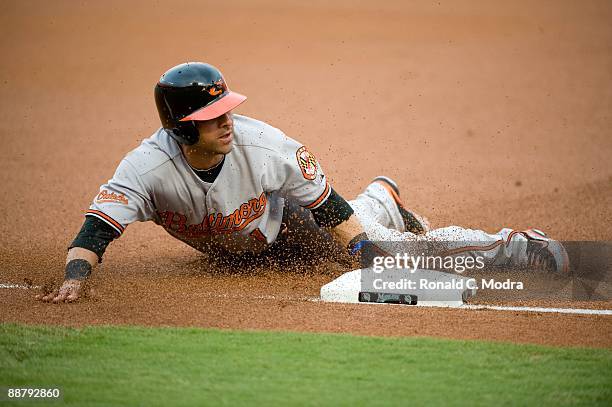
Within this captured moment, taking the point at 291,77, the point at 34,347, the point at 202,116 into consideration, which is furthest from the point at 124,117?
the point at 34,347

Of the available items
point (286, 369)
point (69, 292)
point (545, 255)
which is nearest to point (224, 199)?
point (69, 292)

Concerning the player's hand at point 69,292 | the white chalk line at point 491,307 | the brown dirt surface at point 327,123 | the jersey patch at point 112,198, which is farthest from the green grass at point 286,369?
the jersey patch at point 112,198

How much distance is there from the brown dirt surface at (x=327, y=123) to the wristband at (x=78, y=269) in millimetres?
133

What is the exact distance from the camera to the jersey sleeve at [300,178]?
13.8ft

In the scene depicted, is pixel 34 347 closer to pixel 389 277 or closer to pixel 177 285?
pixel 177 285

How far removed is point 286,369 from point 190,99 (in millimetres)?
1445

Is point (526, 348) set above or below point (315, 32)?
below

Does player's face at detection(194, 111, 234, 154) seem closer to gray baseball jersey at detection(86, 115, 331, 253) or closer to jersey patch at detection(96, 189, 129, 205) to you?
gray baseball jersey at detection(86, 115, 331, 253)

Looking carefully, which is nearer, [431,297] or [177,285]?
[431,297]

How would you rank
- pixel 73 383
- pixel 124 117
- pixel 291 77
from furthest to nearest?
1. pixel 291 77
2. pixel 124 117
3. pixel 73 383

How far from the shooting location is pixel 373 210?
16.3 ft

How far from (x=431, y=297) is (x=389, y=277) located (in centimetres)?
23

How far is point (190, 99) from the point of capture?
3916 millimetres

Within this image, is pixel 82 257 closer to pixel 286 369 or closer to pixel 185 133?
pixel 185 133
